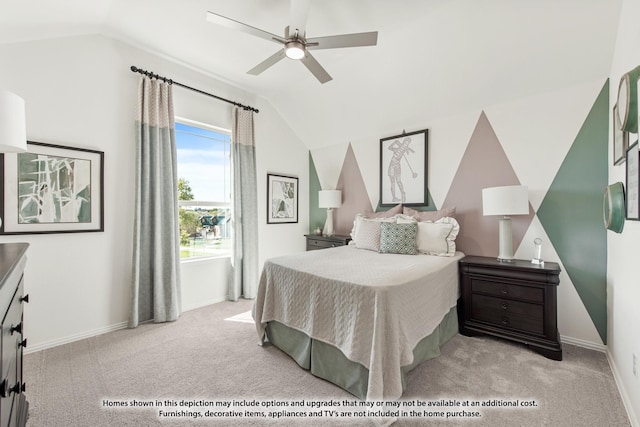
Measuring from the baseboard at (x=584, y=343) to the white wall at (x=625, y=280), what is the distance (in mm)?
161

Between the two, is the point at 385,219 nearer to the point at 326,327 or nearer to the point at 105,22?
the point at 326,327

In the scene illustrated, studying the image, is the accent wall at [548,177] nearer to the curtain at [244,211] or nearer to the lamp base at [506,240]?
the lamp base at [506,240]

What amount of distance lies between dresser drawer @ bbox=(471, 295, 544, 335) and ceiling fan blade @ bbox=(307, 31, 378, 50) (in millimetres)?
2435

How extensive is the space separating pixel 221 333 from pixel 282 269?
1.07 meters

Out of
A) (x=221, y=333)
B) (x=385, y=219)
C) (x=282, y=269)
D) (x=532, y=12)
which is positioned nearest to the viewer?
(x=532, y=12)

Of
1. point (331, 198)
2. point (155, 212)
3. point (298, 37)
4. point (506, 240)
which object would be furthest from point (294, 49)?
point (506, 240)

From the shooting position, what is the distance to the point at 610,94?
235cm

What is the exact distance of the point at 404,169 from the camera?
12.1 ft

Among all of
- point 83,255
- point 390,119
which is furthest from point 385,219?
point 83,255

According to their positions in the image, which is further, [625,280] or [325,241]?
[325,241]

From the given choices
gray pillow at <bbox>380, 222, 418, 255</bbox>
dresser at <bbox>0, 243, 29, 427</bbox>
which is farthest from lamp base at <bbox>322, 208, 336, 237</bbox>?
dresser at <bbox>0, 243, 29, 427</bbox>

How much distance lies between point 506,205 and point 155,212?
11.4ft

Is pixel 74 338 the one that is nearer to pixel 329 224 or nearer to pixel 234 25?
pixel 234 25

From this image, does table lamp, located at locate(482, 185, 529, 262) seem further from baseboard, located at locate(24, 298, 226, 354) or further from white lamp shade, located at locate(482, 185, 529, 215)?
baseboard, located at locate(24, 298, 226, 354)
